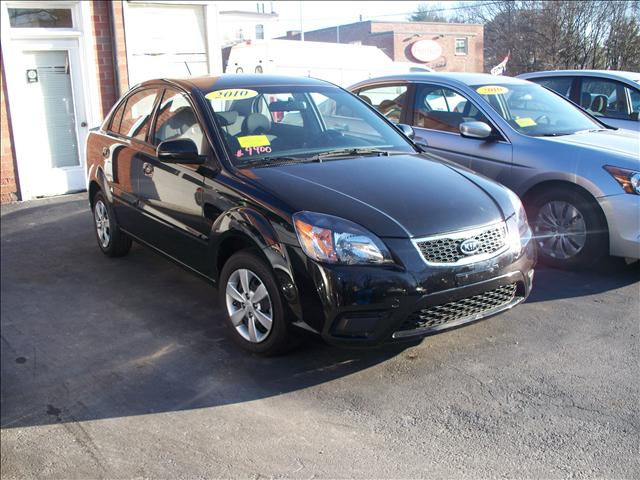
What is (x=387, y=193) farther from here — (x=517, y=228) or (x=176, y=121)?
(x=176, y=121)

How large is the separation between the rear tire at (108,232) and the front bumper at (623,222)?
13.8ft

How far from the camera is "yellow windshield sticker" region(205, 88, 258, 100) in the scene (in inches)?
194

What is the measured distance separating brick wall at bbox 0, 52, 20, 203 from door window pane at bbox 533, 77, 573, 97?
23.2 feet

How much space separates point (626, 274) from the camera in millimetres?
5711

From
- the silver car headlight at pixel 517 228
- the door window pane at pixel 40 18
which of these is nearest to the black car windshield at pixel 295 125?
the silver car headlight at pixel 517 228

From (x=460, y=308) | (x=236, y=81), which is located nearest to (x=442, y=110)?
(x=236, y=81)

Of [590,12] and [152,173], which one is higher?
[590,12]

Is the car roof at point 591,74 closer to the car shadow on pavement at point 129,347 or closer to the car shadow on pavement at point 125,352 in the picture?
the car shadow on pavement at point 129,347

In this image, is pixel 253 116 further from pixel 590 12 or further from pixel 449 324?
pixel 590 12

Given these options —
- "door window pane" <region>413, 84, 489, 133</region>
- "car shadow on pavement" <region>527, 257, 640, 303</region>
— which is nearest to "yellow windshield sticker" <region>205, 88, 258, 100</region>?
"door window pane" <region>413, 84, 489, 133</region>

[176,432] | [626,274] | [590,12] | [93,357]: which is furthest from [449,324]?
[590,12]

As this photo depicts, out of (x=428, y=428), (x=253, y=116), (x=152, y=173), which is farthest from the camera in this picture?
(x=152, y=173)

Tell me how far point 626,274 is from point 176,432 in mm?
4121

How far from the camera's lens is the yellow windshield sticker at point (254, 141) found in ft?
15.2
